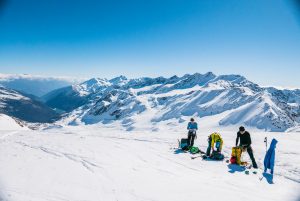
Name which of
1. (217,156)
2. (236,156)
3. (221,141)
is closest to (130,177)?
(217,156)

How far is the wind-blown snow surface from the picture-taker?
414 inches

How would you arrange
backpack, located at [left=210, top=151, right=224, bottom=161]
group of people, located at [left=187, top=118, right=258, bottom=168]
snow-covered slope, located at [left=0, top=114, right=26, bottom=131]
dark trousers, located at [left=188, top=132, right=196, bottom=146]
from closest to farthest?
group of people, located at [left=187, top=118, right=258, bottom=168], backpack, located at [left=210, top=151, right=224, bottom=161], dark trousers, located at [left=188, top=132, right=196, bottom=146], snow-covered slope, located at [left=0, top=114, right=26, bottom=131]

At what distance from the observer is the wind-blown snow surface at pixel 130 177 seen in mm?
10523

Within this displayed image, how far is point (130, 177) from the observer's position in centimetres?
1270

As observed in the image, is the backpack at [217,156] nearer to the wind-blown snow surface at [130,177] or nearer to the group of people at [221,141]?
the group of people at [221,141]

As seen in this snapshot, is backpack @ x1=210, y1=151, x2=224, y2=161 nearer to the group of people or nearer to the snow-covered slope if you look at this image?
the group of people

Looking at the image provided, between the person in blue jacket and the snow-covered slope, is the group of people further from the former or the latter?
the snow-covered slope

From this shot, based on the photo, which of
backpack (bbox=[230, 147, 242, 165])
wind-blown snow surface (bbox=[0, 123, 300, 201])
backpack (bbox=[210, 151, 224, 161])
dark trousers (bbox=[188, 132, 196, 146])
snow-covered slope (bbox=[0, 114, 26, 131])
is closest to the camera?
wind-blown snow surface (bbox=[0, 123, 300, 201])

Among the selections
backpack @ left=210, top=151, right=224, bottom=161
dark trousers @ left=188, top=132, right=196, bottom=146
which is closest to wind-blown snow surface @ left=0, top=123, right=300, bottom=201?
backpack @ left=210, top=151, right=224, bottom=161

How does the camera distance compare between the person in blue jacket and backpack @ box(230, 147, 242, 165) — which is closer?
backpack @ box(230, 147, 242, 165)

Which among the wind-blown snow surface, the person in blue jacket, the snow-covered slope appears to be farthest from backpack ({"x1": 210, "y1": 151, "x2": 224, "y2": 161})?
the snow-covered slope

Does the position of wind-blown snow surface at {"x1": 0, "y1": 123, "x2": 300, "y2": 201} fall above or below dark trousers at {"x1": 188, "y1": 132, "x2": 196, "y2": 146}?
below

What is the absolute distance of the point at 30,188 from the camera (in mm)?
10797

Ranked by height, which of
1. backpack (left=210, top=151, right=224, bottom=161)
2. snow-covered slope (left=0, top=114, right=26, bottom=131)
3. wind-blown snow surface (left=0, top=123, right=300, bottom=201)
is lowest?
snow-covered slope (left=0, top=114, right=26, bottom=131)
